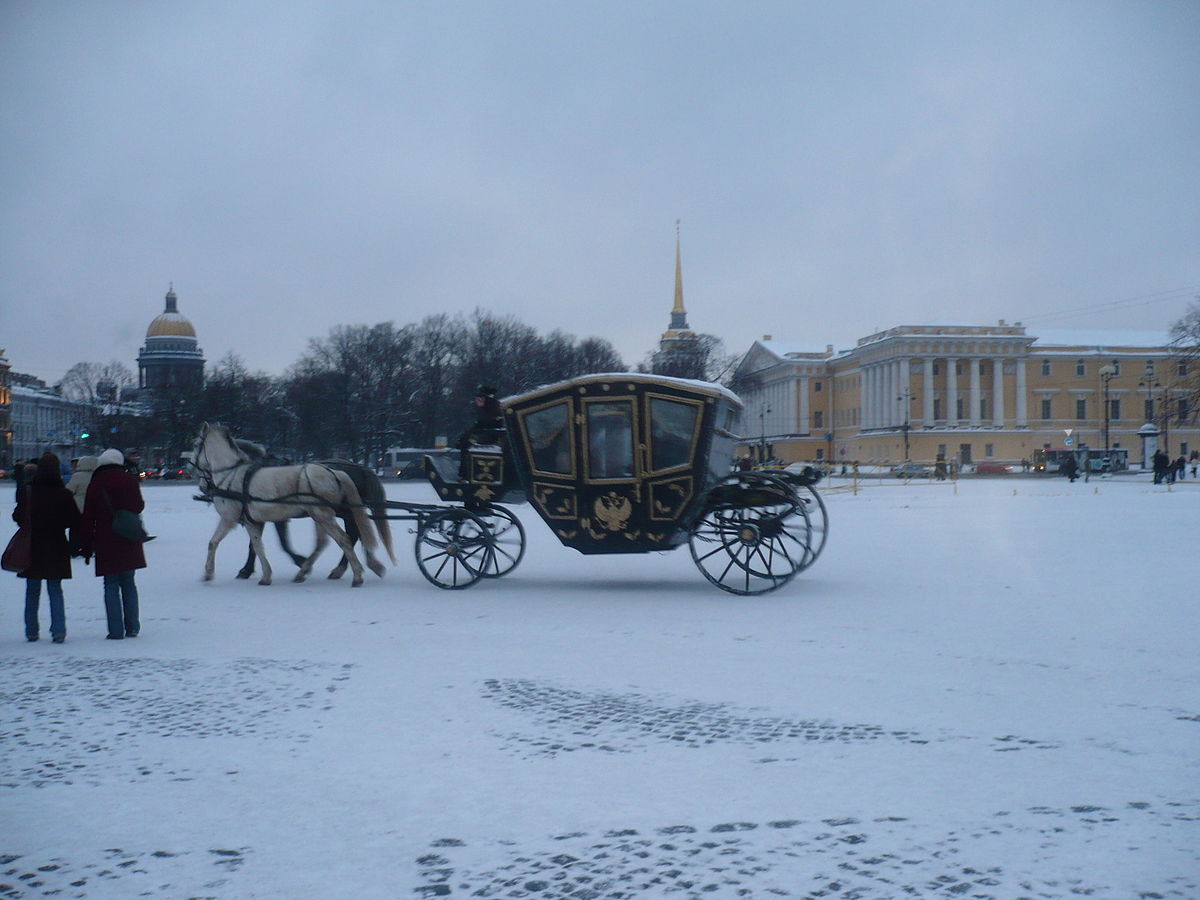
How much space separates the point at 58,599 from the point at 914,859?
740cm

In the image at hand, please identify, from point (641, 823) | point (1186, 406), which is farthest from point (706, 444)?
point (1186, 406)

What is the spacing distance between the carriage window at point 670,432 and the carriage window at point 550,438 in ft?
3.01

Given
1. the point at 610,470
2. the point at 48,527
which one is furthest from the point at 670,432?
the point at 48,527

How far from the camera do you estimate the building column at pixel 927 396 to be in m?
93.6

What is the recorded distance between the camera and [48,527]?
922cm

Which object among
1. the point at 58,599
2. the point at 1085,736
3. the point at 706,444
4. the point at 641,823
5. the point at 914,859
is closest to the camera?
the point at 914,859

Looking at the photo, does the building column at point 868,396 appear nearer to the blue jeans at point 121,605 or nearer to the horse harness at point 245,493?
the horse harness at point 245,493

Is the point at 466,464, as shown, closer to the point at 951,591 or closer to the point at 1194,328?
the point at 951,591

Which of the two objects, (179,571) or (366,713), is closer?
(366,713)

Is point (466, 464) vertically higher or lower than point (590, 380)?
lower

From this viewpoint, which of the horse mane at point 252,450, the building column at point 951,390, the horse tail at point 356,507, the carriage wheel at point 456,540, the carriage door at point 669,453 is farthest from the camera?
the building column at point 951,390

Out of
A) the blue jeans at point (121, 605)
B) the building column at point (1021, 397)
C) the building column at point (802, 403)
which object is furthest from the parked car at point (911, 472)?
the blue jeans at point (121, 605)

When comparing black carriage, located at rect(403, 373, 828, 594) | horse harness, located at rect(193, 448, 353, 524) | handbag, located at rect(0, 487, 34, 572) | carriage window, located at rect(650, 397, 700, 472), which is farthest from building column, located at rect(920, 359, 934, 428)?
handbag, located at rect(0, 487, 34, 572)

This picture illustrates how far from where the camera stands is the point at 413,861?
4293 millimetres
